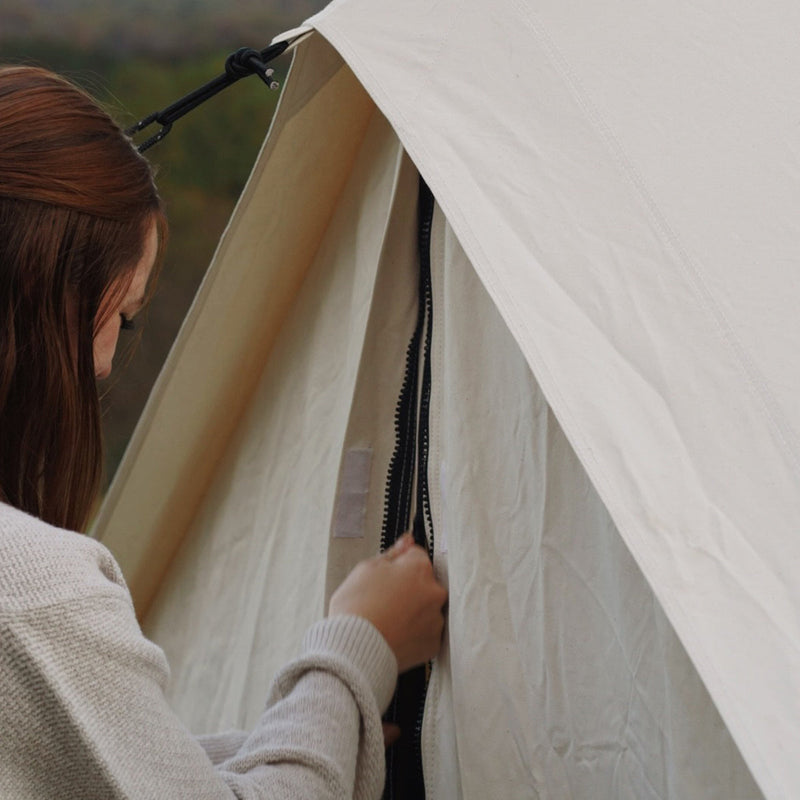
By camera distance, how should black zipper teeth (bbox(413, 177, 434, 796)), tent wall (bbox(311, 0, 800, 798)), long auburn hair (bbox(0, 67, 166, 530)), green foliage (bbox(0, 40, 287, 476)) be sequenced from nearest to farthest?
tent wall (bbox(311, 0, 800, 798)) → long auburn hair (bbox(0, 67, 166, 530)) → black zipper teeth (bbox(413, 177, 434, 796)) → green foliage (bbox(0, 40, 287, 476))

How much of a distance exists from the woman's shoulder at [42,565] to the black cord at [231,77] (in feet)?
1.10

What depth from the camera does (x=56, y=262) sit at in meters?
0.72

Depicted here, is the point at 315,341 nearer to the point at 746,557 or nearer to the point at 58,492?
the point at 58,492

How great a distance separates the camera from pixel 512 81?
2.31 feet

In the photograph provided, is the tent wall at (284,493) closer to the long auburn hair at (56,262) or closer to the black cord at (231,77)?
the black cord at (231,77)

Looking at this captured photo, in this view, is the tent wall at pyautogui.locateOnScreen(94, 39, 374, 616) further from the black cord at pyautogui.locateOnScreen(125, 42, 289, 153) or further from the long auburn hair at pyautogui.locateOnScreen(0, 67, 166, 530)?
the long auburn hair at pyautogui.locateOnScreen(0, 67, 166, 530)

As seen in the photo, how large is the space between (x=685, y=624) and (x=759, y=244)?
0.23 metres

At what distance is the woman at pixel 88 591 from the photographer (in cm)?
61

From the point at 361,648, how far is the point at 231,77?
18.6 inches

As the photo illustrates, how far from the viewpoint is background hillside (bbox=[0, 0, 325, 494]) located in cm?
444

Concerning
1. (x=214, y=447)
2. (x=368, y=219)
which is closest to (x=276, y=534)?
(x=214, y=447)

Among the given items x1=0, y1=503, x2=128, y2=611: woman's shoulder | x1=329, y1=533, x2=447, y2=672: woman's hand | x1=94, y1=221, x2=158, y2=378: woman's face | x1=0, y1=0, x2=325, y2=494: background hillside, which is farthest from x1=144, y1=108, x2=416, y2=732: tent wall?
x1=0, y1=0, x2=325, y2=494: background hillside

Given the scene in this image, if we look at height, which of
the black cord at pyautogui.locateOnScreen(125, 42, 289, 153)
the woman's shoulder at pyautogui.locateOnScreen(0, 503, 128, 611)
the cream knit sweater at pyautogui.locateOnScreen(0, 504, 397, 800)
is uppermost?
the black cord at pyautogui.locateOnScreen(125, 42, 289, 153)

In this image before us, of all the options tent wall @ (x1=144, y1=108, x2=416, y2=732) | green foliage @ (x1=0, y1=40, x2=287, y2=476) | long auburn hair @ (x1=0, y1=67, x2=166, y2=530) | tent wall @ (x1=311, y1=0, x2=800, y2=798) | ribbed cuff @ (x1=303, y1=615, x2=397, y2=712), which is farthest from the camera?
green foliage @ (x1=0, y1=40, x2=287, y2=476)
